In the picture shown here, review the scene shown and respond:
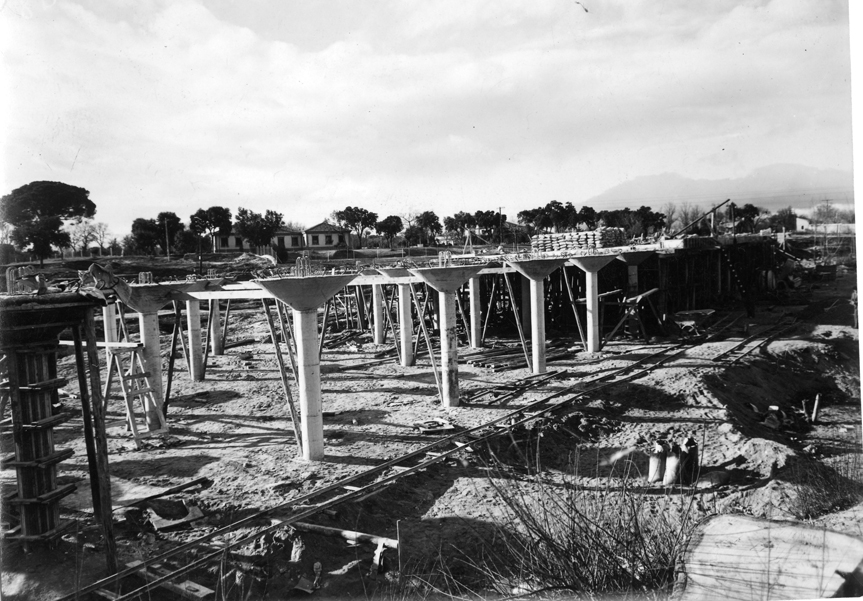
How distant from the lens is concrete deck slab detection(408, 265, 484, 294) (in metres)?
18.2

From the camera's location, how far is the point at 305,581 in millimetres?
9023

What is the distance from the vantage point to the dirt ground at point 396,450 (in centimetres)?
959

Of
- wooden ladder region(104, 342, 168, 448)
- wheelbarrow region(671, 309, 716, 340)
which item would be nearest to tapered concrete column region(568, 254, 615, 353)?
wheelbarrow region(671, 309, 716, 340)

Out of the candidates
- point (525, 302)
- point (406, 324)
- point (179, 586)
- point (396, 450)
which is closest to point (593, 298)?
point (525, 302)

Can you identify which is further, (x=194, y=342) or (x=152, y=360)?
(x=194, y=342)

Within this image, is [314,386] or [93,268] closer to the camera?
[93,268]

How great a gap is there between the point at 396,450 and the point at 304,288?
4.35 m

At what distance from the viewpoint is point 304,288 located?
1337cm

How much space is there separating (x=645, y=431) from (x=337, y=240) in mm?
53348

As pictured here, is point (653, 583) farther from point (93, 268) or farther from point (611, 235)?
point (611, 235)

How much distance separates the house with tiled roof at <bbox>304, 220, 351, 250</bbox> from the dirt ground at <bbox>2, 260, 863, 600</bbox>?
35943mm

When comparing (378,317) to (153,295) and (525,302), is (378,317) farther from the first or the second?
(153,295)

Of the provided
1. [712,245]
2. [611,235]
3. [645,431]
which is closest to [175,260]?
[611,235]

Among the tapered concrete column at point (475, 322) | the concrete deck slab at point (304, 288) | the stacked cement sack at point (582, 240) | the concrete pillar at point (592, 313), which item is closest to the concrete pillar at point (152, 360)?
the concrete deck slab at point (304, 288)
